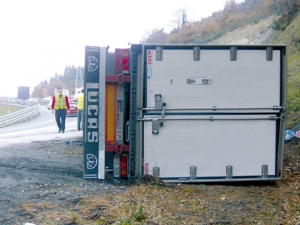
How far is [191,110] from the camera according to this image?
7430 mm

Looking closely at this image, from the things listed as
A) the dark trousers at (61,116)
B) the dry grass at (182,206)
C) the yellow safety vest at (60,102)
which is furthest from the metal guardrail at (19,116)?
the dry grass at (182,206)

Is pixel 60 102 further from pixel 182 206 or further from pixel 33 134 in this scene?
pixel 182 206

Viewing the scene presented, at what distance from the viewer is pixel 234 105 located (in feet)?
24.6

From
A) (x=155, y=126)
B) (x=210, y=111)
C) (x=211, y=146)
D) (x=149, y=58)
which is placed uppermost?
(x=149, y=58)

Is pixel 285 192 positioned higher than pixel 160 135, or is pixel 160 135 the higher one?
pixel 160 135

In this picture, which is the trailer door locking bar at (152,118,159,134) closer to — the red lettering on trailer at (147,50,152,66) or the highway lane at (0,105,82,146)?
the red lettering on trailer at (147,50,152,66)

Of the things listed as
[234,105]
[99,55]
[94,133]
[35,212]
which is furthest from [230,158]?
[35,212]

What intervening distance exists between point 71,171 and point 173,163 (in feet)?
6.75

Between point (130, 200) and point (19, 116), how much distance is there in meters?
28.1

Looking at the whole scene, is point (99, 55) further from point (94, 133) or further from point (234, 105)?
point (234, 105)

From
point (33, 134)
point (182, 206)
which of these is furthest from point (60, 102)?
point (182, 206)

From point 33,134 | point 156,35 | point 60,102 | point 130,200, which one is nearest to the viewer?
point 130,200

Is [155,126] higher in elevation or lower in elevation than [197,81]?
lower

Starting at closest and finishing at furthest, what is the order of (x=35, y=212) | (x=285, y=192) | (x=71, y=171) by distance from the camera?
(x=35, y=212), (x=285, y=192), (x=71, y=171)
